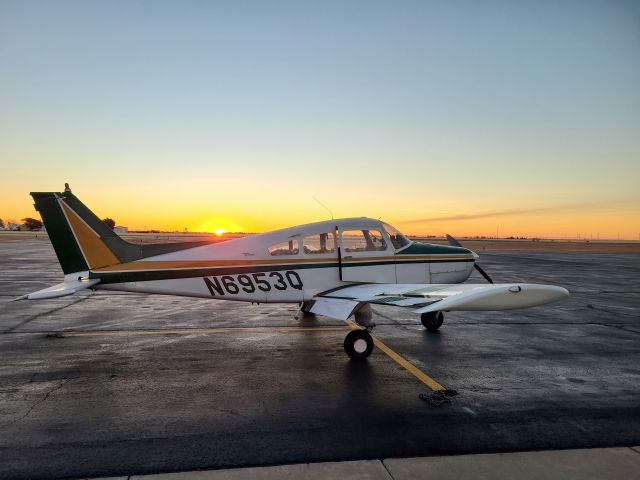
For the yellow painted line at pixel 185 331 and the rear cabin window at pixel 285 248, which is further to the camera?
the yellow painted line at pixel 185 331

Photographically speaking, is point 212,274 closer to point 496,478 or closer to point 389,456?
point 389,456

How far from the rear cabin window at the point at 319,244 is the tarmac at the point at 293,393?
81.7 inches

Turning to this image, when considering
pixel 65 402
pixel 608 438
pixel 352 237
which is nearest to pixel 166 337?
pixel 65 402

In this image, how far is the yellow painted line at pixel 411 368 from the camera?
647 cm

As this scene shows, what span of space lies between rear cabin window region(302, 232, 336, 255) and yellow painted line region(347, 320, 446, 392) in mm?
2370

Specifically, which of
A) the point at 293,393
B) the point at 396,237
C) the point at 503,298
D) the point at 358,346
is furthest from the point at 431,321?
the point at 293,393

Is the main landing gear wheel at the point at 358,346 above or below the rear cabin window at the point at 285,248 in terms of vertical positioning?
below

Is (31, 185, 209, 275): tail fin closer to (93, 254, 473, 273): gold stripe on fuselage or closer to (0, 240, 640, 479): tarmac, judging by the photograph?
(93, 254, 473, 273): gold stripe on fuselage

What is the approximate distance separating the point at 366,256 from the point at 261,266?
7.85 feet

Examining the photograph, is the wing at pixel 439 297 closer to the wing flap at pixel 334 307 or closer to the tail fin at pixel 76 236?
the wing flap at pixel 334 307

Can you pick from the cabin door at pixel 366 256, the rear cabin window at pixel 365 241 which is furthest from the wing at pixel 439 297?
the rear cabin window at pixel 365 241

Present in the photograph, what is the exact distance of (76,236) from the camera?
27.2ft

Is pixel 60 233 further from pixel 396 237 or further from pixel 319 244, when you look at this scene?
pixel 396 237

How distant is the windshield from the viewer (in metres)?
9.66
